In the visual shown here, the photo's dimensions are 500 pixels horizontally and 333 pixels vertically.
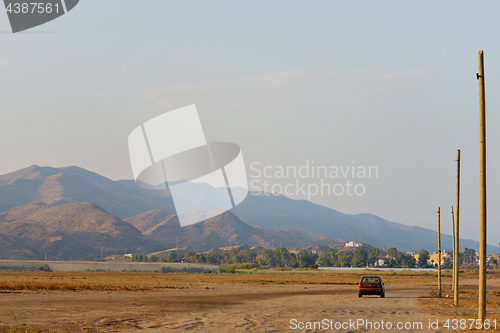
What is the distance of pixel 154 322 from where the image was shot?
79.2 feet

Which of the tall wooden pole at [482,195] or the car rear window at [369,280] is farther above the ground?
the tall wooden pole at [482,195]

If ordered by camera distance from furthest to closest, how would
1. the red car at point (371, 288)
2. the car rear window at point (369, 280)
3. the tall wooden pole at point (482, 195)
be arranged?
the car rear window at point (369, 280) → the red car at point (371, 288) → the tall wooden pole at point (482, 195)

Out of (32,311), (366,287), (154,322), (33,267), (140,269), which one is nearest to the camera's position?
(154,322)

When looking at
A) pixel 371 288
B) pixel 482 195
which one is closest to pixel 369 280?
pixel 371 288

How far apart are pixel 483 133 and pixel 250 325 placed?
1232 cm

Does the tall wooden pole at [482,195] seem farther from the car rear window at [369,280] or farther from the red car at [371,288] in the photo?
the car rear window at [369,280]

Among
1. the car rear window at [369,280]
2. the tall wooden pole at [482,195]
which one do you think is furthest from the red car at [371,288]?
the tall wooden pole at [482,195]

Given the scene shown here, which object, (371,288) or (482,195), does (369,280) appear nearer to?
(371,288)

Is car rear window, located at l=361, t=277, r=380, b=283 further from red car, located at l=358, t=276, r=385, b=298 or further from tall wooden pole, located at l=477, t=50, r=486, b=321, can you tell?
tall wooden pole, located at l=477, t=50, r=486, b=321

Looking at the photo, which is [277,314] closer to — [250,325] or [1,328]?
[250,325]

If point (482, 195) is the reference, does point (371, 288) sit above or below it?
below

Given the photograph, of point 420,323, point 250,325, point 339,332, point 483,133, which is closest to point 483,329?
point 420,323

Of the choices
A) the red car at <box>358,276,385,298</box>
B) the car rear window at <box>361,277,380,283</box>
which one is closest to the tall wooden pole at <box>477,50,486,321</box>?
the red car at <box>358,276,385,298</box>

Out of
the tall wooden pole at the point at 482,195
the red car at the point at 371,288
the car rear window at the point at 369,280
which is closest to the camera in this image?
the tall wooden pole at the point at 482,195
